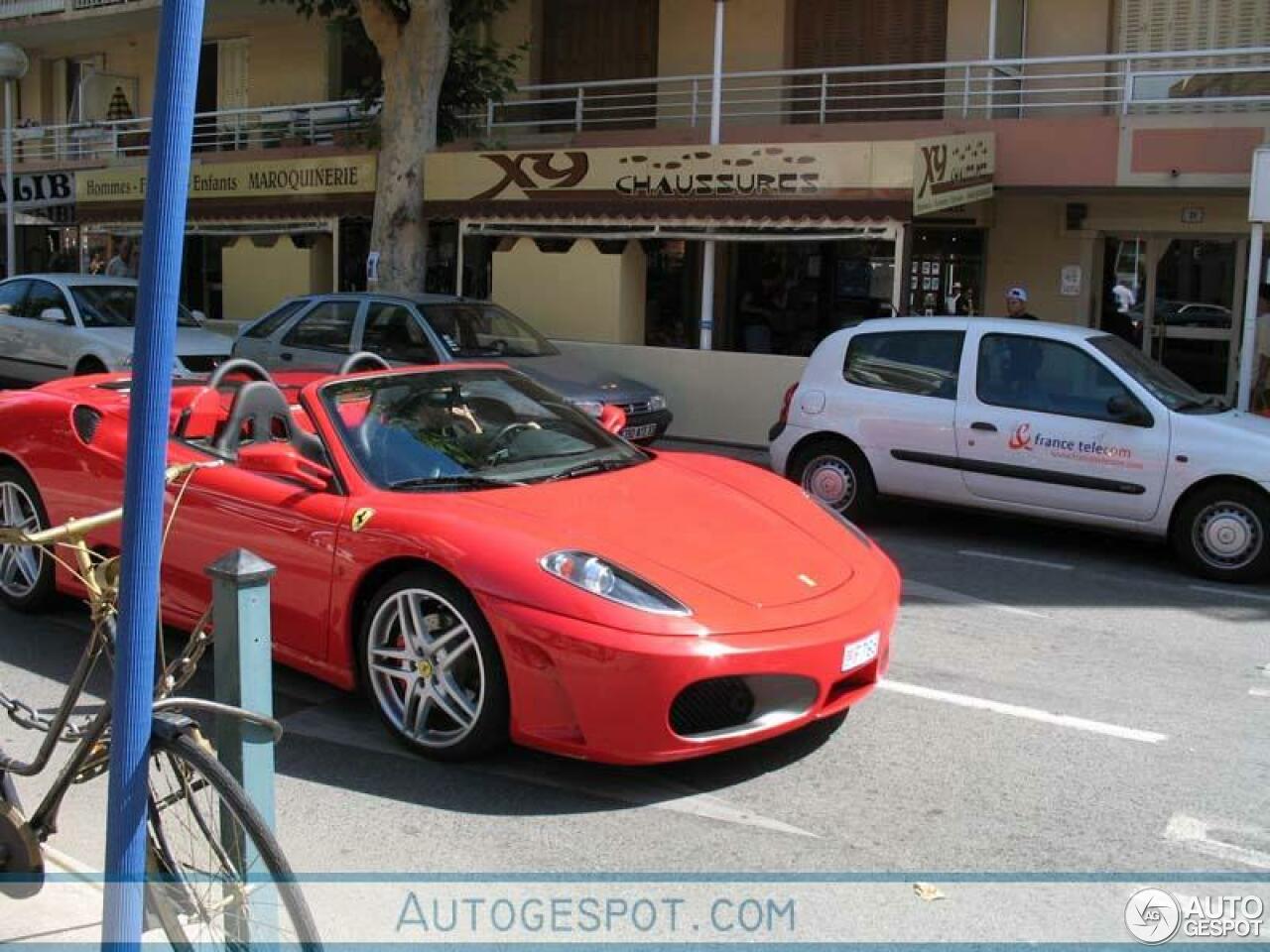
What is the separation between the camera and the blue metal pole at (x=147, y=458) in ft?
7.99

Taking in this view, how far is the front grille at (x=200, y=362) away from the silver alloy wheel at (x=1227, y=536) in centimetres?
970

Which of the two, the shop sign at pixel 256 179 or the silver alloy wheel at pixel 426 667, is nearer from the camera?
the silver alloy wheel at pixel 426 667

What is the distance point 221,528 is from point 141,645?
9.23ft

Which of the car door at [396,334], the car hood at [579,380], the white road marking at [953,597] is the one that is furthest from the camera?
the car door at [396,334]

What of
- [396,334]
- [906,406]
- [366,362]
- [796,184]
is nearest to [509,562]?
[366,362]

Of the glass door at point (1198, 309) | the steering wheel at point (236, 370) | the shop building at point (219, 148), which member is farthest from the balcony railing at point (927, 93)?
the steering wheel at point (236, 370)

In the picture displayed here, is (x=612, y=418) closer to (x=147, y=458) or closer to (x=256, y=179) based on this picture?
(x=147, y=458)

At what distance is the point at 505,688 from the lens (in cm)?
440

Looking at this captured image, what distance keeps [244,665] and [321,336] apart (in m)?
9.64

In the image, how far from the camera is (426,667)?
462 cm

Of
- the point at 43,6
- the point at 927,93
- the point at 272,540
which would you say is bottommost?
the point at 272,540

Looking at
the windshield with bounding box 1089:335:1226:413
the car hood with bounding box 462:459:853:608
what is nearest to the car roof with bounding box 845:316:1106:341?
the windshield with bounding box 1089:335:1226:413

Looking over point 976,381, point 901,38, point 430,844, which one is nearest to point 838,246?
point 901,38

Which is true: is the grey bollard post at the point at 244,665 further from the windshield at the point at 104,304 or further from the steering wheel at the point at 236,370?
the windshield at the point at 104,304
